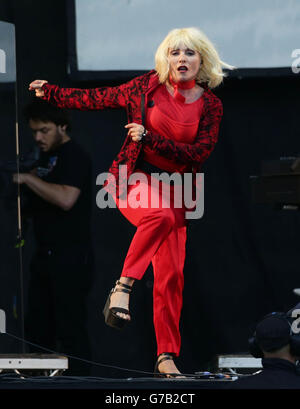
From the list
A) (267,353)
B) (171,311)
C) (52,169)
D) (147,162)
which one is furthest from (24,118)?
(267,353)

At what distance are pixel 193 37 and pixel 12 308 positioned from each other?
1.89 meters

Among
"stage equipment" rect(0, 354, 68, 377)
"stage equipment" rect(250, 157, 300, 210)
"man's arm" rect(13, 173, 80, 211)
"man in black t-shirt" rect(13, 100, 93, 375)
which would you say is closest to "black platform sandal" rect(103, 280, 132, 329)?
"stage equipment" rect(0, 354, 68, 377)

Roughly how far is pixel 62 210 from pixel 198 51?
1.28m

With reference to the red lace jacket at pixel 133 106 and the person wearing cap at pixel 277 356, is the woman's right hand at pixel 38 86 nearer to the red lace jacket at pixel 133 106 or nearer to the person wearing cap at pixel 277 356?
the red lace jacket at pixel 133 106

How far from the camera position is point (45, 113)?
767 cm

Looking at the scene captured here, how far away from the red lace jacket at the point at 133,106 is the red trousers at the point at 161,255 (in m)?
0.18

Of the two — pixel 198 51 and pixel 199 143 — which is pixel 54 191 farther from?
pixel 198 51

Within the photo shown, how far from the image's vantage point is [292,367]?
19.7ft

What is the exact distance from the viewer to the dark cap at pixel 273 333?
5.94 metres
